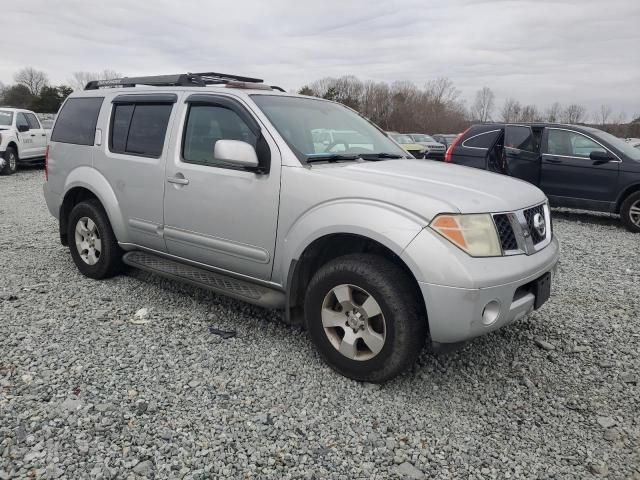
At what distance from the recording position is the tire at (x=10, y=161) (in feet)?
45.5

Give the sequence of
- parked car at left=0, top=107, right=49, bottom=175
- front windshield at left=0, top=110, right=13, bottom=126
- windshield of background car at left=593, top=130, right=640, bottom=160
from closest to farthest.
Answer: windshield of background car at left=593, top=130, right=640, bottom=160, parked car at left=0, top=107, right=49, bottom=175, front windshield at left=0, top=110, right=13, bottom=126

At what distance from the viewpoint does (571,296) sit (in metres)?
4.75

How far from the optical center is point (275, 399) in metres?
2.91

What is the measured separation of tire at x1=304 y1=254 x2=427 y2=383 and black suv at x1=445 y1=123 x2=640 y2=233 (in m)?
6.77

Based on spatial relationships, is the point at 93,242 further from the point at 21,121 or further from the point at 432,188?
the point at 21,121

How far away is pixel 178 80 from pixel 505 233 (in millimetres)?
2916

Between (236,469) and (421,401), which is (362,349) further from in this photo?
(236,469)

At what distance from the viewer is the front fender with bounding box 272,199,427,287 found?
2.75 m

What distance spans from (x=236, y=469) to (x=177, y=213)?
214 centimetres

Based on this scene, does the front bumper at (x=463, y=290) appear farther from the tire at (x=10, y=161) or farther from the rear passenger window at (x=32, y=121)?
the rear passenger window at (x=32, y=121)

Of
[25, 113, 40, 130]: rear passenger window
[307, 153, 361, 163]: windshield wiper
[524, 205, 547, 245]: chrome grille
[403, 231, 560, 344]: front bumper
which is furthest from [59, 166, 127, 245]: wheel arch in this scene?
[25, 113, 40, 130]: rear passenger window

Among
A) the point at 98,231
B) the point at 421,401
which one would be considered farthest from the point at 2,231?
the point at 421,401

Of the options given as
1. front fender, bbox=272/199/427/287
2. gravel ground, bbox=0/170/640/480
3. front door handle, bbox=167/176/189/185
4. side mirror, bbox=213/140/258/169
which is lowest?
gravel ground, bbox=0/170/640/480

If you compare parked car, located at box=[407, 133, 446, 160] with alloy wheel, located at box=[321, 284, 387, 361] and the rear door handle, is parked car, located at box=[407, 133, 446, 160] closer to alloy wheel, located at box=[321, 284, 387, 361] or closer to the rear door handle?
the rear door handle
